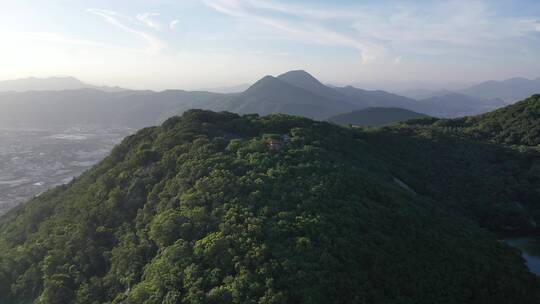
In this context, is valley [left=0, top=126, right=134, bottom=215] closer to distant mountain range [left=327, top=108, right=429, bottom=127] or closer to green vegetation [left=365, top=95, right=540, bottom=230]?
green vegetation [left=365, top=95, right=540, bottom=230]

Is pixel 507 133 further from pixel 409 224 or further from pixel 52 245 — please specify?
pixel 52 245

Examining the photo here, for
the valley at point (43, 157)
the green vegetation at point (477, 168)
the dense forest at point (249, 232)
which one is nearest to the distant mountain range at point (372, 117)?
the green vegetation at point (477, 168)

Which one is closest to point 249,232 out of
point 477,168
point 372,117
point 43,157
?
point 477,168

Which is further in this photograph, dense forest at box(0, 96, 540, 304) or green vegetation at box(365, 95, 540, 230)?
green vegetation at box(365, 95, 540, 230)

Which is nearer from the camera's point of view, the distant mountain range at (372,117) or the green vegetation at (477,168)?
the green vegetation at (477,168)

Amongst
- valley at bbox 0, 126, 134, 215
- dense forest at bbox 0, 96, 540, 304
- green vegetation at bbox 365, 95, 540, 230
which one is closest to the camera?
dense forest at bbox 0, 96, 540, 304

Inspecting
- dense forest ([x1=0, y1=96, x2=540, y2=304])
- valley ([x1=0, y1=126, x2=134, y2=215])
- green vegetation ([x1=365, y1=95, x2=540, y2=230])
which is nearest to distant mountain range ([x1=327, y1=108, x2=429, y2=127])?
green vegetation ([x1=365, y1=95, x2=540, y2=230])

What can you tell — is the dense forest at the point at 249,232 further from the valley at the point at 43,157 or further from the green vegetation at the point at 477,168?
the valley at the point at 43,157
